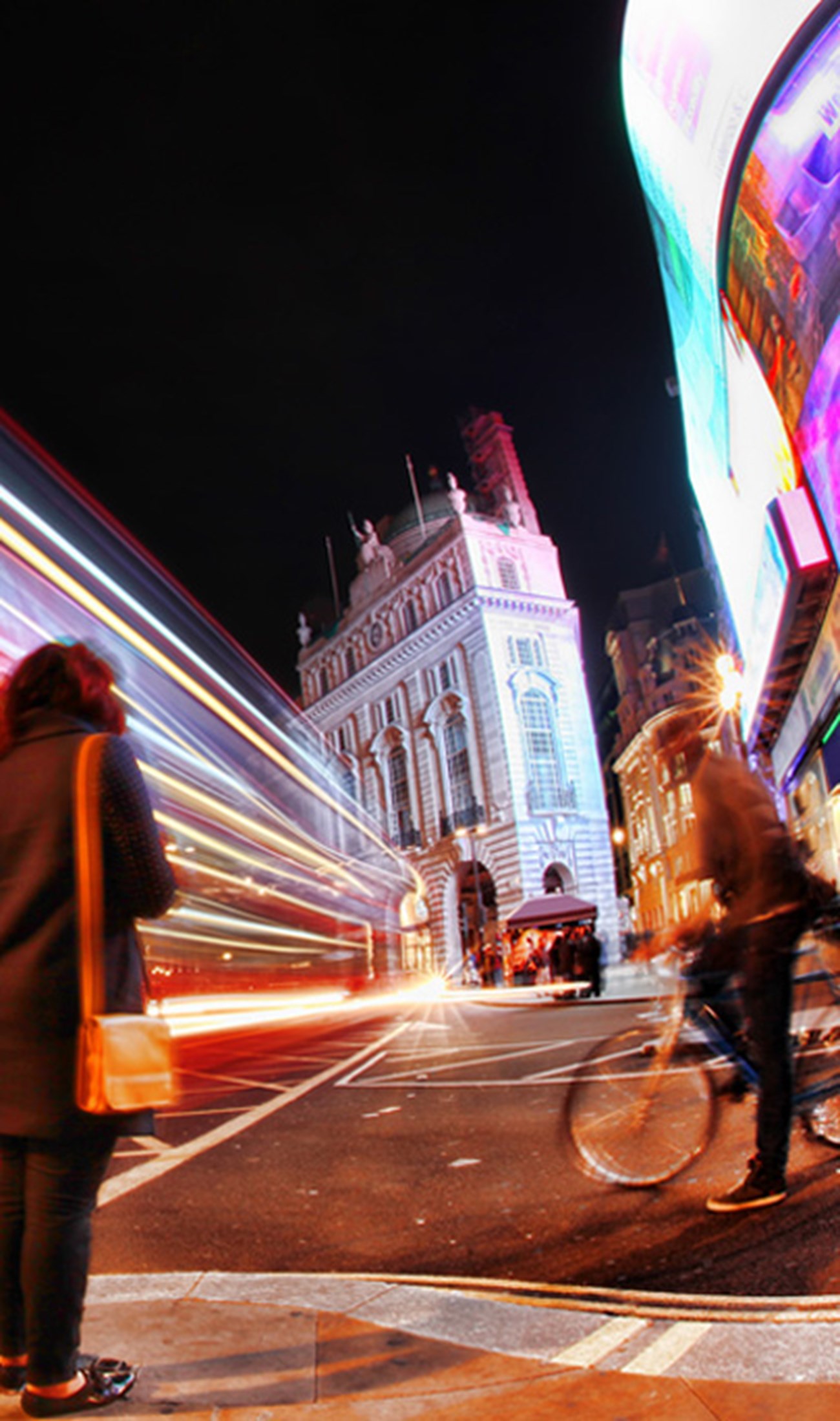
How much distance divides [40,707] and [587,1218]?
317 cm

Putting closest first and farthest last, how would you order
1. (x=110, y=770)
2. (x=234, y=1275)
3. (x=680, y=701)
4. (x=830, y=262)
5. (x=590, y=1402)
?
(x=590, y=1402) → (x=110, y=770) → (x=234, y=1275) → (x=830, y=262) → (x=680, y=701)

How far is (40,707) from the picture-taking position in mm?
2586

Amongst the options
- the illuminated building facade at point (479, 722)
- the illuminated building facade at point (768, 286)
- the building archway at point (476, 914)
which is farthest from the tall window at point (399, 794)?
the illuminated building facade at point (768, 286)

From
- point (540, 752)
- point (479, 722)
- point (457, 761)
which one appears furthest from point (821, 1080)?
point (457, 761)

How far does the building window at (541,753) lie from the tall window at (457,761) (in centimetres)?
344

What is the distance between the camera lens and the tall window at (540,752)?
4547 centimetres

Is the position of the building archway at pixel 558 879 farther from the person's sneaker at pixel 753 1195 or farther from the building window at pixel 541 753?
the person's sneaker at pixel 753 1195

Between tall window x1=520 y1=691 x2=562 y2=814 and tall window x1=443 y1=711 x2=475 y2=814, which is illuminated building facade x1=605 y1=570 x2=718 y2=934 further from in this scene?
tall window x1=443 y1=711 x2=475 y2=814

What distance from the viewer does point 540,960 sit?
3170 cm

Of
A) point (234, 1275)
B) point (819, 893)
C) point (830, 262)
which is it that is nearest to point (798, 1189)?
point (819, 893)

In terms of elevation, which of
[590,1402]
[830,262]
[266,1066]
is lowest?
[590,1402]

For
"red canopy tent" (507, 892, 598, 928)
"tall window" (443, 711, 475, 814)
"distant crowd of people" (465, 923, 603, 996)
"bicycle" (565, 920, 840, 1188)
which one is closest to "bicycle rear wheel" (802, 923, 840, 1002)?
"bicycle" (565, 920, 840, 1188)

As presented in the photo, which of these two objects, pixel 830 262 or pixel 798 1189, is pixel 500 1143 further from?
pixel 830 262

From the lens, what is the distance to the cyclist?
13.1 feet
